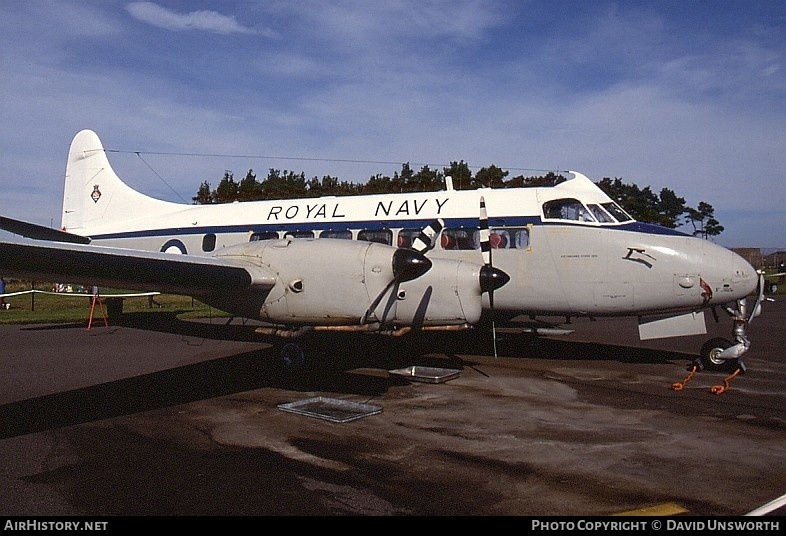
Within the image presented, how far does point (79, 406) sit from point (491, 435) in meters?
5.59

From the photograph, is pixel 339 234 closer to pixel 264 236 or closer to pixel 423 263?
pixel 264 236

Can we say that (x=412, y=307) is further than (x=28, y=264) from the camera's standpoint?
Yes

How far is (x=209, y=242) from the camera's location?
45.2 feet

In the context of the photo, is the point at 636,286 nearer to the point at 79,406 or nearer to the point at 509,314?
the point at 509,314

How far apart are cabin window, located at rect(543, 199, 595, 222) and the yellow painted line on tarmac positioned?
696 cm

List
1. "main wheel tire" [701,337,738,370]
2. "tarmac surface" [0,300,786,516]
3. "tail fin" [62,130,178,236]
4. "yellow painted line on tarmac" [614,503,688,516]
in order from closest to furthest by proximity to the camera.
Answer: "yellow painted line on tarmac" [614,503,688,516]
"tarmac surface" [0,300,786,516]
"main wheel tire" [701,337,738,370]
"tail fin" [62,130,178,236]

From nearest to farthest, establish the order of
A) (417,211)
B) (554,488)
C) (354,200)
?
(554,488)
(417,211)
(354,200)

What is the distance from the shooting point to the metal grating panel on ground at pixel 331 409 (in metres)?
7.73

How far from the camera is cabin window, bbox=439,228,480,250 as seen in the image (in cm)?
1171

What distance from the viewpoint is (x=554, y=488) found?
5273 mm

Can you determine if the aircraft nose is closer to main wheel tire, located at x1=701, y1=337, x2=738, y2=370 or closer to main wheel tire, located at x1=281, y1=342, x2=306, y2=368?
main wheel tire, located at x1=701, y1=337, x2=738, y2=370

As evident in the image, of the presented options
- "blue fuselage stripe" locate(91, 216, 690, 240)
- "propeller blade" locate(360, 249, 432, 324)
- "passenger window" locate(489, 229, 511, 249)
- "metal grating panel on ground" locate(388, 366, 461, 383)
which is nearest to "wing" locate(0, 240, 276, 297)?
"propeller blade" locate(360, 249, 432, 324)

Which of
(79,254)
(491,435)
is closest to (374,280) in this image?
(491,435)

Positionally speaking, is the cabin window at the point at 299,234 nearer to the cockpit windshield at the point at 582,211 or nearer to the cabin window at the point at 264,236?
the cabin window at the point at 264,236
